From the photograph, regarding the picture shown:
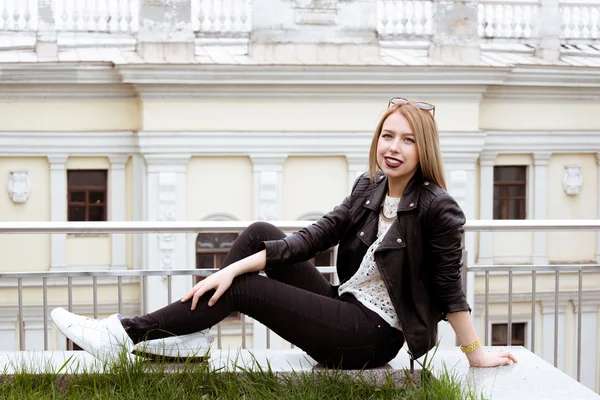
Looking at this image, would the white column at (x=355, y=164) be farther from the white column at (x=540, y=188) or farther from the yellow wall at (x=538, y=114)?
the white column at (x=540, y=188)

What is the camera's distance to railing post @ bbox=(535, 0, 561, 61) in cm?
1755

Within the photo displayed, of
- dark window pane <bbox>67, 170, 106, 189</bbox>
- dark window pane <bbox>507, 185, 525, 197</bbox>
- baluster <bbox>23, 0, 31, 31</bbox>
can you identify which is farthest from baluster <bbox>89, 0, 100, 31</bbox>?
dark window pane <bbox>507, 185, 525, 197</bbox>

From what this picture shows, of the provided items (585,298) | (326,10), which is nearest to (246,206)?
(326,10)

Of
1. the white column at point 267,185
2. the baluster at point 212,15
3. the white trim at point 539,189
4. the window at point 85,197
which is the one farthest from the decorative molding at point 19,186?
the white trim at point 539,189

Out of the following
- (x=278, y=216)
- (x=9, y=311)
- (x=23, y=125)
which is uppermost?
(x=23, y=125)

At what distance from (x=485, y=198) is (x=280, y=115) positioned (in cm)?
414

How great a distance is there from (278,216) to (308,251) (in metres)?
13.6

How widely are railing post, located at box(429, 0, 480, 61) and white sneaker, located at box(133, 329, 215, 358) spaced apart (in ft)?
46.1

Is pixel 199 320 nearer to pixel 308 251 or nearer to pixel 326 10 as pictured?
pixel 308 251

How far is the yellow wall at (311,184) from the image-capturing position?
1678cm

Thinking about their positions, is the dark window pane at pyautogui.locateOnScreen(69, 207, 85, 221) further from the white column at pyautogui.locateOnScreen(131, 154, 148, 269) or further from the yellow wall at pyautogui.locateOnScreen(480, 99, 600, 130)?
the yellow wall at pyautogui.locateOnScreen(480, 99, 600, 130)

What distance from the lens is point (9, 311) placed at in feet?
50.9

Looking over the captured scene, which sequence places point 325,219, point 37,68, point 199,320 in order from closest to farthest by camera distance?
point 199,320, point 325,219, point 37,68

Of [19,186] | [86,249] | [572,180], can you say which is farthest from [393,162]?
[572,180]
